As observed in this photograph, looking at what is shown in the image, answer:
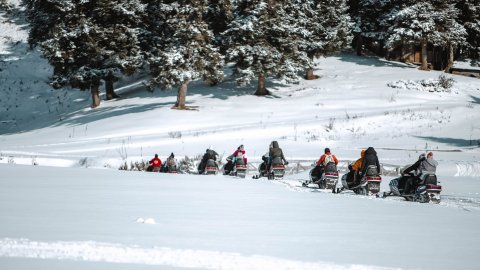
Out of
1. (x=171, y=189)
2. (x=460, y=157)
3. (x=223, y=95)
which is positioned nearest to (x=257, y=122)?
(x=223, y=95)

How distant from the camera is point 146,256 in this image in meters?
5.47

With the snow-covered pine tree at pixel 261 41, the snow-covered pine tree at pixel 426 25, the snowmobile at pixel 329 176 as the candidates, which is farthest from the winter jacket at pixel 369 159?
the snow-covered pine tree at pixel 426 25

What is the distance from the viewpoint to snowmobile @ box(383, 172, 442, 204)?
1246 centimetres

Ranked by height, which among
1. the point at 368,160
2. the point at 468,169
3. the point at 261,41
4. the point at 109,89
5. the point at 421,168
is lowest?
the point at 468,169

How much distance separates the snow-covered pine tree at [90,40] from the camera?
3525cm

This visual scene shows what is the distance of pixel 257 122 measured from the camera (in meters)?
30.2

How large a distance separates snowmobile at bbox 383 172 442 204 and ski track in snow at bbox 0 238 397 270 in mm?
7881

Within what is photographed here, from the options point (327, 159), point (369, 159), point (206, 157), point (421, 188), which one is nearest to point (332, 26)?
point (206, 157)

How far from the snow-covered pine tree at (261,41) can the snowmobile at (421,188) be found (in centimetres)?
2251

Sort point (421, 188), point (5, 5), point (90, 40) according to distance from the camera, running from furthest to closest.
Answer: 1. point (5, 5)
2. point (90, 40)
3. point (421, 188)

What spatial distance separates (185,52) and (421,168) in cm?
2226

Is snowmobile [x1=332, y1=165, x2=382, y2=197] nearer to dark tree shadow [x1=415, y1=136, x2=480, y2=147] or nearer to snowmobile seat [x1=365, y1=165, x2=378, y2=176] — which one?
snowmobile seat [x1=365, y1=165, x2=378, y2=176]

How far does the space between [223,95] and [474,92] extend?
1981 centimetres

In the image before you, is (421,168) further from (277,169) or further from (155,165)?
(155,165)
